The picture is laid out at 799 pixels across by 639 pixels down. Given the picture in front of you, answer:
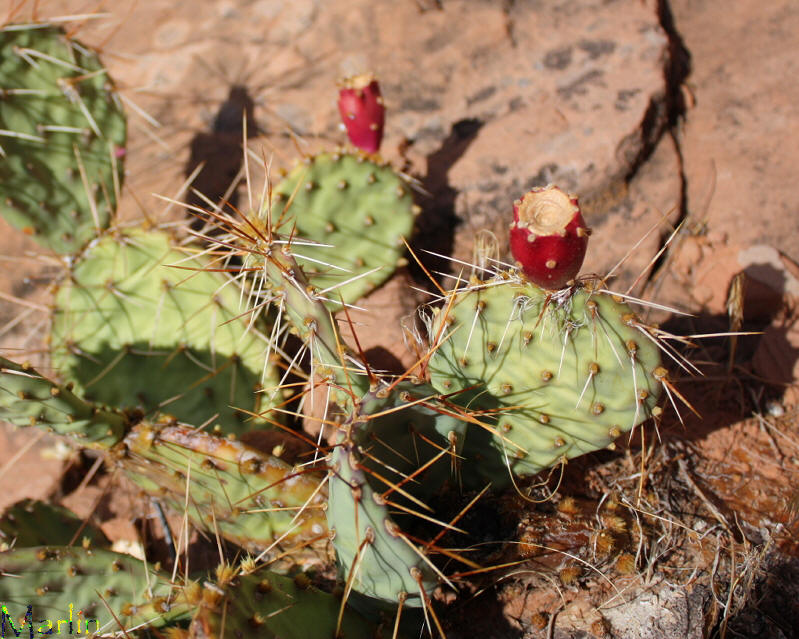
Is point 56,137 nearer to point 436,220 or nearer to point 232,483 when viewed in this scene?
point 436,220

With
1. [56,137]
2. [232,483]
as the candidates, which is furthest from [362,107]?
[232,483]

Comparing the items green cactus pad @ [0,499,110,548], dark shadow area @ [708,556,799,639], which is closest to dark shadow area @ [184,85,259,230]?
green cactus pad @ [0,499,110,548]

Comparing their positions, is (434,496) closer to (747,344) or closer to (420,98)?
(747,344)

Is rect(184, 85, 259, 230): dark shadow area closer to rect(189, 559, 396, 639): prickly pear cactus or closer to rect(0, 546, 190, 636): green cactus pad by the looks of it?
rect(0, 546, 190, 636): green cactus pad

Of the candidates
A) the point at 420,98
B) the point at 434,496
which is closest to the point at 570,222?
the point at 434,496

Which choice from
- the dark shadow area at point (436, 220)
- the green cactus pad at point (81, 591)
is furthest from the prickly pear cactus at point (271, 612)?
the dark shadow area at point (436, 220)

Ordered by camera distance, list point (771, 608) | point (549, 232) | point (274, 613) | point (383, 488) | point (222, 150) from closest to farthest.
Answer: point (549, 232) → point (274, 613) → point (383, 488) → point (771, 608) → point (222, 150)

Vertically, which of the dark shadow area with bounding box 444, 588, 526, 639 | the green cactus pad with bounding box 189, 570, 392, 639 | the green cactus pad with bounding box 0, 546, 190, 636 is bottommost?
the green cactus pad with bounding box 0, 546, 190, 636
